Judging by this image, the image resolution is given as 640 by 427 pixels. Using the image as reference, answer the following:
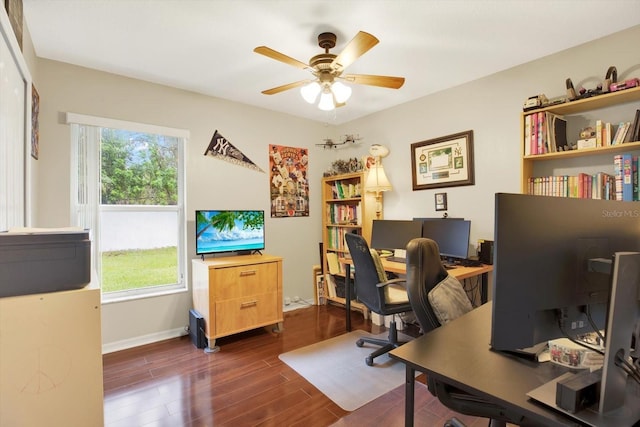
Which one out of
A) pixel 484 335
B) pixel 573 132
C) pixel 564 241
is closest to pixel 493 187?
pixel 573 132

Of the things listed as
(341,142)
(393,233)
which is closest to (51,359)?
(393,233)

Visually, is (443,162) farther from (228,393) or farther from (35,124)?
(35,124)

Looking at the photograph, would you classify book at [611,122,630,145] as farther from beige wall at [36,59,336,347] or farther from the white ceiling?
beige wall at [36,59,336,347]

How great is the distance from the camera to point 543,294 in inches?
31.3

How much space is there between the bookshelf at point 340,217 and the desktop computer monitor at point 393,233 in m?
0.19

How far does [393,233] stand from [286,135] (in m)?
1.82

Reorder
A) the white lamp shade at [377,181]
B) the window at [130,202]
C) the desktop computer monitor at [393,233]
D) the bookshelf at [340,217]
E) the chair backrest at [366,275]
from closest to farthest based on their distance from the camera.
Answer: the chair backrest at [366,275]
the window at [130,202]
the desktop computer monitor at [393,233]
the white lamp shade at [377,181]
the bookshelf at [340,217]

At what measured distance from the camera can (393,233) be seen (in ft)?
11.2

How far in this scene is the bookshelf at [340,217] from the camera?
12.3ft

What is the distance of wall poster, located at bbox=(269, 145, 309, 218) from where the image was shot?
12.8ft

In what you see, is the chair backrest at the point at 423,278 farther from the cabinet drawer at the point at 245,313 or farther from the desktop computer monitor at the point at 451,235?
the cabinet drawer at the point at 245,313

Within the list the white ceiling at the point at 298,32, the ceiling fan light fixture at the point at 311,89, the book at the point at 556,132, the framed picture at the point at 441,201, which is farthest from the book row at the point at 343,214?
the book at the point at 556,132

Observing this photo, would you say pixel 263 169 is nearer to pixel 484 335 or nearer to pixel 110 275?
pixel 110 275

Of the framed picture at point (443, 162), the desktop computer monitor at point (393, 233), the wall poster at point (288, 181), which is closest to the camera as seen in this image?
the framed picture at point (443, 162)
